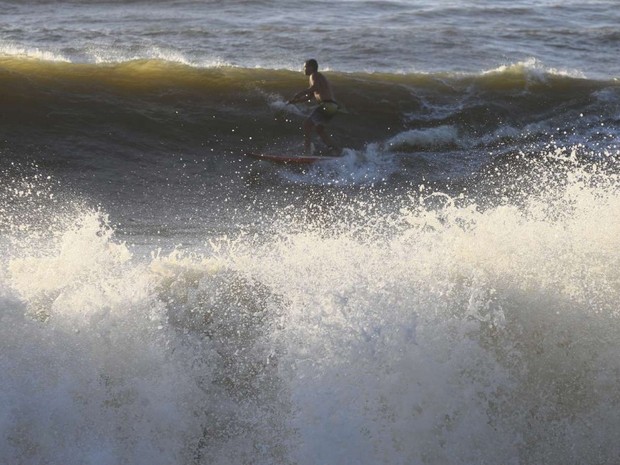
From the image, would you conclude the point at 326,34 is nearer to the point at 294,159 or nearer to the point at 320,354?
the point at 294,159

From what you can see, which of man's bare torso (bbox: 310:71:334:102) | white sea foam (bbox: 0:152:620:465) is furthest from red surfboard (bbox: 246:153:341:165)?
white sea foam (bbox: 0:152:620:465)

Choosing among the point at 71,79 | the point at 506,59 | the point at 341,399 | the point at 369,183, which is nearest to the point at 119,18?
the point at 71,79

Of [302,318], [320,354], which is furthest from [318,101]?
[320,354]

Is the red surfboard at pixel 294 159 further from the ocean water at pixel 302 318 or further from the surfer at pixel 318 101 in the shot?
the surfer at pixel 318 101

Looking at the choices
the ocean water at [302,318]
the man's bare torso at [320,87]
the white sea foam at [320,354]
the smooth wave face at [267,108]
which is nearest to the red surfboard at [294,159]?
the ocean water at [302,318]

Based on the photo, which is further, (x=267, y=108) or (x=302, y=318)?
(x=267, y=108)

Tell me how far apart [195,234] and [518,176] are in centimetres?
467

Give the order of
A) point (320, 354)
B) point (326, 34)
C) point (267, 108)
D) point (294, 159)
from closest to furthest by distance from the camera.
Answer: point (320, 354) → point (294, 159) → point (267, 108) → point (326, 34)

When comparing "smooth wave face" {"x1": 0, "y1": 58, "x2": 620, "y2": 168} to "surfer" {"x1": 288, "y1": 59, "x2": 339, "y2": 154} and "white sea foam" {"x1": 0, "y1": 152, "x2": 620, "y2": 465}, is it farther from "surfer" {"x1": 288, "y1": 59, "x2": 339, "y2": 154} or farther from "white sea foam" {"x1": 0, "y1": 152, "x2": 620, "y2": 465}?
"white sea foam" {"x1": 0, "y1": 152, "x2": 620, "y2": 465}

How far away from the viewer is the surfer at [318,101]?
Result: 1121 centimetres

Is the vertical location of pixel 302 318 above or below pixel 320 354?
above

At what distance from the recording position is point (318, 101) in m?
11.4

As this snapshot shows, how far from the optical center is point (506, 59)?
15617 millimetres

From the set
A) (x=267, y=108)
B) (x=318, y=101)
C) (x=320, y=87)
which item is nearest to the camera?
(x=320, y=87)
